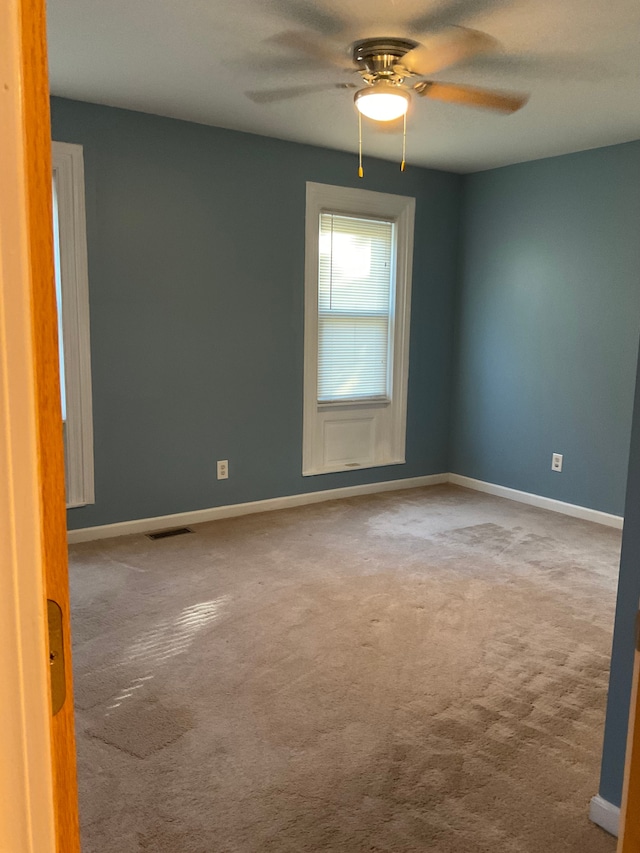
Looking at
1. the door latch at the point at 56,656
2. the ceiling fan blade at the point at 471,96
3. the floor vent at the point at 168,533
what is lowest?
the floor vent at the point at 168,533

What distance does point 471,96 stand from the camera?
3.19 m

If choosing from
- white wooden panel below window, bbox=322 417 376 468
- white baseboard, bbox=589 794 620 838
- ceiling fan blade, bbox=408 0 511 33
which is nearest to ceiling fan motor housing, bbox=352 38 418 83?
ceiling fan blade, bbox=408 0 511 33

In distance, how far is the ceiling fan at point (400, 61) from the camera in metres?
2.82

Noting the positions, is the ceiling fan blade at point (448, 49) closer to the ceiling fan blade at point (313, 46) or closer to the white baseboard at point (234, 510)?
the ceiling fan blade at point (313, 46)

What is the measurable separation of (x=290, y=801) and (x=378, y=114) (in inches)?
103

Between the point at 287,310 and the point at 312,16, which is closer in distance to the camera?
the point at 312,16

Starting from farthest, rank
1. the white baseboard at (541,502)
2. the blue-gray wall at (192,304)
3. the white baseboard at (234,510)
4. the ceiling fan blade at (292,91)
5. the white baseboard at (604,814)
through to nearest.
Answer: the white baseboard at (541,502), the white baseboard at (234,510), the blue-gray wall at (192,304), the ceiling fan blade at (292,91), the white baseboard at (604,814)

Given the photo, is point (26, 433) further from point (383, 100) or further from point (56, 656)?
point (383, 100)

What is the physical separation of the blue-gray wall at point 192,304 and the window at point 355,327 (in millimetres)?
111

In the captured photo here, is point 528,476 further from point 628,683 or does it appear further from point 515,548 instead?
point 628,683

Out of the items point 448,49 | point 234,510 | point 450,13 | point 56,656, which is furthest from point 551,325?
point 56,656

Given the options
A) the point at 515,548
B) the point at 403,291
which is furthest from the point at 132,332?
the point at 515,548

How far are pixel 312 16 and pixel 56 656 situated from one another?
8.67ft

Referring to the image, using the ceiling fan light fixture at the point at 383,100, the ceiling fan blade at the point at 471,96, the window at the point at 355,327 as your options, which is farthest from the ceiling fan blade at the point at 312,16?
the window at the point at 355,327
